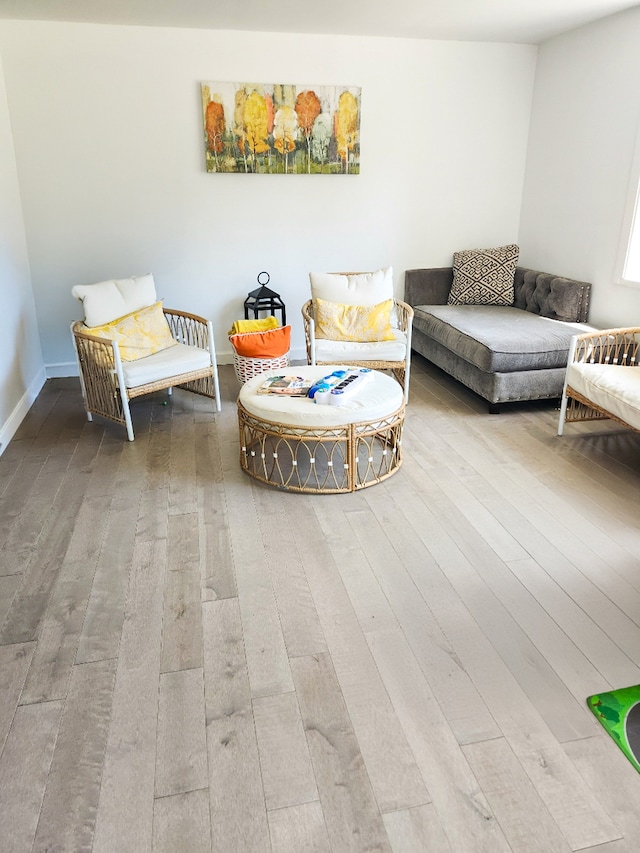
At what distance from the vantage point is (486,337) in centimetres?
391

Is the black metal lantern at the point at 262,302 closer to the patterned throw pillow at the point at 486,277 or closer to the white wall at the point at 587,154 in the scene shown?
the patterned throw pillow at the point at 486,277

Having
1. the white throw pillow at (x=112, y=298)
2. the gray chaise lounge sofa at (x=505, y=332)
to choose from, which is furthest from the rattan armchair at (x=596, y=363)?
the white throw pillow at (x=112, y=298)

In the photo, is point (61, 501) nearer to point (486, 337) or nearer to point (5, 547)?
point (5, 547)

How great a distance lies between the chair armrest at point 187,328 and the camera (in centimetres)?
402

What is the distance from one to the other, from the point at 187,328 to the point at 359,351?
4.23 ft

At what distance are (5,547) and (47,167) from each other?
3.10 meters

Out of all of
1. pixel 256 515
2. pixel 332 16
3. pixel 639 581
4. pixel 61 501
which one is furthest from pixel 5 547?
pixel 332 16

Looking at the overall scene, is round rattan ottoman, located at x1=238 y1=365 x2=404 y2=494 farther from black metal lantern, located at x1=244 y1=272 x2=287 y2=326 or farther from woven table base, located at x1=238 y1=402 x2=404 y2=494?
black metal lantern, located at x1=244 y1=272 x2=287 y2=326

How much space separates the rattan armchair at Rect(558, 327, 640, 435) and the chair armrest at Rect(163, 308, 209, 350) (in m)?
2.25

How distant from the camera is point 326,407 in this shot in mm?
2859

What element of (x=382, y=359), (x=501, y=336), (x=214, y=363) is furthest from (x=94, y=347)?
(x=501, y=336)

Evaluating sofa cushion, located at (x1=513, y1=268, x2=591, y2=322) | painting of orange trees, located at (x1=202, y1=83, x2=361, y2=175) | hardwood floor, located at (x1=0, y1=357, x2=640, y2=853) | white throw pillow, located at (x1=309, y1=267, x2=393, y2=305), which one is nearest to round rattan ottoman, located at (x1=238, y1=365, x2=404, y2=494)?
hardwood floor, located at (x1=0, y1=357, x2=640, y2=853)

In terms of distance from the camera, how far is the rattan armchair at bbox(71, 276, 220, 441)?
137 inches

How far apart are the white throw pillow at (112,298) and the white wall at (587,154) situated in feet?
10.4
